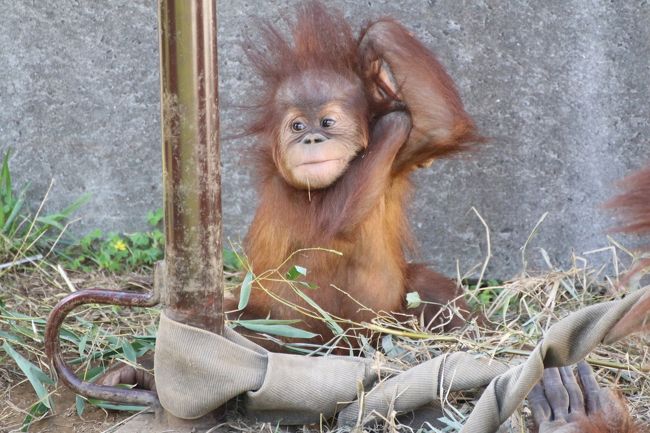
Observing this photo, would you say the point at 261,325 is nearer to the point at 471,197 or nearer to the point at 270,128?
the point at 270,128

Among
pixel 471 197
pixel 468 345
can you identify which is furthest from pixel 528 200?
pixel 468 345

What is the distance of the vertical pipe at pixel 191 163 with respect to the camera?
105 inches

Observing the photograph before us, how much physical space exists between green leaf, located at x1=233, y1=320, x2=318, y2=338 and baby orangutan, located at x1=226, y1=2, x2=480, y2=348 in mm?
125

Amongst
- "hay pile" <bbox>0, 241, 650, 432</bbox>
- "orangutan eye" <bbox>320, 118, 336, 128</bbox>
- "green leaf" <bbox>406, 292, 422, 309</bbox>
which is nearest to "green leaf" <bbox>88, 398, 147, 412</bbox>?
"hay pile" <bbox>0, 241, 650, 432</bbox>

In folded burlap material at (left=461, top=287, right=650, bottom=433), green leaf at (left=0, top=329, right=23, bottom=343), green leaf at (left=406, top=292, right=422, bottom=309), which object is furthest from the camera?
green leaf at (left=0, top=329, right=23, bottom=343)

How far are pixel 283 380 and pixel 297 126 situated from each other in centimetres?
109

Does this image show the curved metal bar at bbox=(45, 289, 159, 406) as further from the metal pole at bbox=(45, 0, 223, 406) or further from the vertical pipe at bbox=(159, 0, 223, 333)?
the vertical pipe at bbox=(159, 0, 223, 333)

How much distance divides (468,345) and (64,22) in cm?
238

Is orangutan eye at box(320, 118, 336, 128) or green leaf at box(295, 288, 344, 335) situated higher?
orangutan eye at box(320, 118, 336, 128)

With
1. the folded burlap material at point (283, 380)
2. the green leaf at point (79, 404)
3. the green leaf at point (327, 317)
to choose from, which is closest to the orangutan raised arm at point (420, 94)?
the green leaf at point (327, 317)

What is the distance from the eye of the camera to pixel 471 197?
14.4 feet

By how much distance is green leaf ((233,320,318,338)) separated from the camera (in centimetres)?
325

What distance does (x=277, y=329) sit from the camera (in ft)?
10.8

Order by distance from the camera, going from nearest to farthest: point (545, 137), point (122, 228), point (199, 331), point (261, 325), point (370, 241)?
point (199, 331) < point (261, 325) < point (370, 241) < point (545, 137) < point (122, 228)
